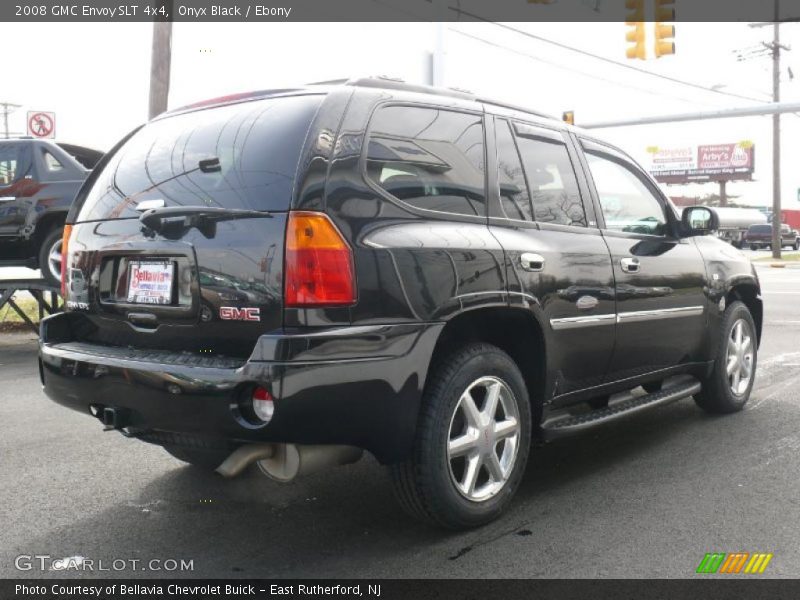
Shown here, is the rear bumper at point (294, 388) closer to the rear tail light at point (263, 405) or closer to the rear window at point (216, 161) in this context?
the rear tail light at point (263, 405)

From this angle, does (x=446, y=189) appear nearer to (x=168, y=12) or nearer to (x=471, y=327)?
(x=471, y=327)

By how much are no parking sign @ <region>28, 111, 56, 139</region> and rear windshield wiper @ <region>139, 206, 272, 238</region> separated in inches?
593

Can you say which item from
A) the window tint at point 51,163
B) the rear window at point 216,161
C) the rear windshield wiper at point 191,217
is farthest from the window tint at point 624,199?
the window tint at point 51,163

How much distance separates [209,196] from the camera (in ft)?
10.7

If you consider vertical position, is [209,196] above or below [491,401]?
above

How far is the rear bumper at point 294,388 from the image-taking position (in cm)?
295

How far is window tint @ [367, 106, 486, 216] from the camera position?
3.37 m

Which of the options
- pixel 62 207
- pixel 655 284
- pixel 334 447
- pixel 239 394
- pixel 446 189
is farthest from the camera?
pixel 62 207

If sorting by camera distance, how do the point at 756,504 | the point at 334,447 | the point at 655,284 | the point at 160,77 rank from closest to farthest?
the point at 334,447, the point at 756,504, the point at 655,284, the point at 160,77

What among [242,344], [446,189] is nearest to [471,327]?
[446,189]

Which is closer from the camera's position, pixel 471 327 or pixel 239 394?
pixel 239 394

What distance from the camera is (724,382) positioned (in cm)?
554

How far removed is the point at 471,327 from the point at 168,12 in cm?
1156

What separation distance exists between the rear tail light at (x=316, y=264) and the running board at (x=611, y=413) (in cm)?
139
